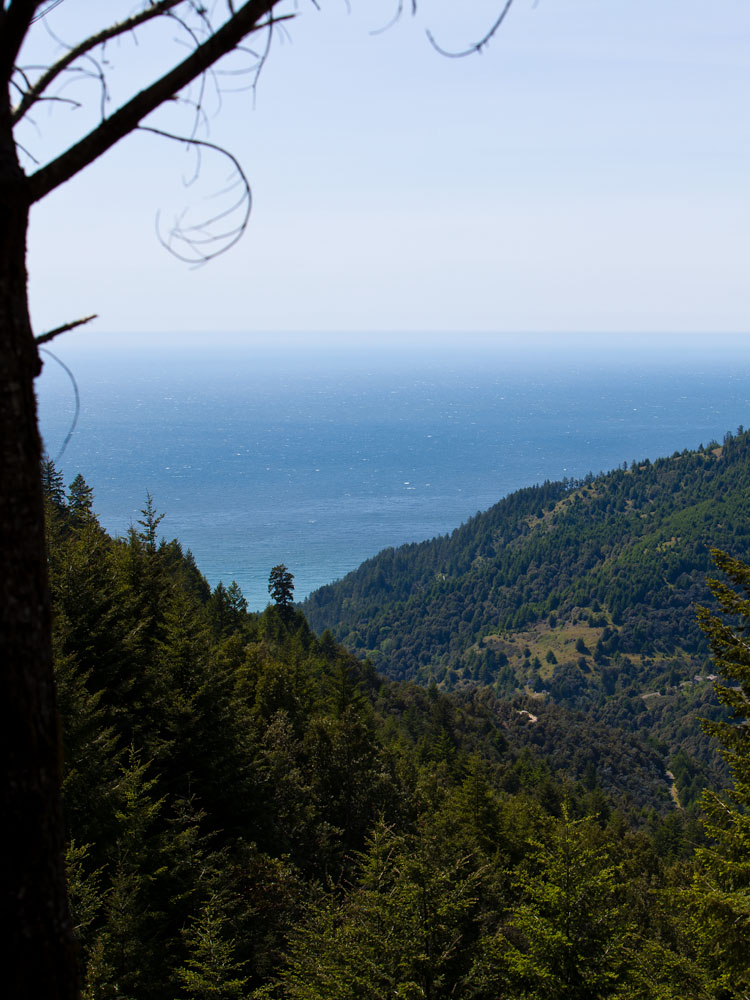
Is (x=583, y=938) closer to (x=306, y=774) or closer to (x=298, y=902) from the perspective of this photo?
(x=298, y=902)

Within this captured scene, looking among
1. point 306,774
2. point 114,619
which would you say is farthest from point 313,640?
point 114,619

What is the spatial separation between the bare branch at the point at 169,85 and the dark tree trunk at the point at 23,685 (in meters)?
0.31

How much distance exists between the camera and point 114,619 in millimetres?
20375

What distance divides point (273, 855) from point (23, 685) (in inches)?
781

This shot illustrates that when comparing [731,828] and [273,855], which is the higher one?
[731,828]

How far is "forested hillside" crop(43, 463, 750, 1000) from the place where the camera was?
462 inches

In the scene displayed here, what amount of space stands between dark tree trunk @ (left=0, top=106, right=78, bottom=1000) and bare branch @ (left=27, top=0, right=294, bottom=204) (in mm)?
309

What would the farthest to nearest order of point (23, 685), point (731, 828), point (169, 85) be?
point (731, 828), point (169, 85), point (23, 685)

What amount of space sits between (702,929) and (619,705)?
17045 centimetres

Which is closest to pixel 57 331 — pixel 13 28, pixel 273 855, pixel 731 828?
pixel 13 28

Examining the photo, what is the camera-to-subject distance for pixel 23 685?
2.31m

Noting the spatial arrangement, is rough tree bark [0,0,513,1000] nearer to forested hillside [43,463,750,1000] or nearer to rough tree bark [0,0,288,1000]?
rough tree bark [0,0,288,1000]

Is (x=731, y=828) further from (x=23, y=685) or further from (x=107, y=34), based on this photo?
(x=107, y=34)

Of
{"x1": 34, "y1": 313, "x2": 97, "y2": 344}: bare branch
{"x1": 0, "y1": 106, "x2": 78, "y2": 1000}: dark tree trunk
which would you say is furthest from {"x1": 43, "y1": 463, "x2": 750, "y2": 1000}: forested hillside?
{"x1": 34, "y1": 313, "x2": 97, "y2": 344}: bare branch
